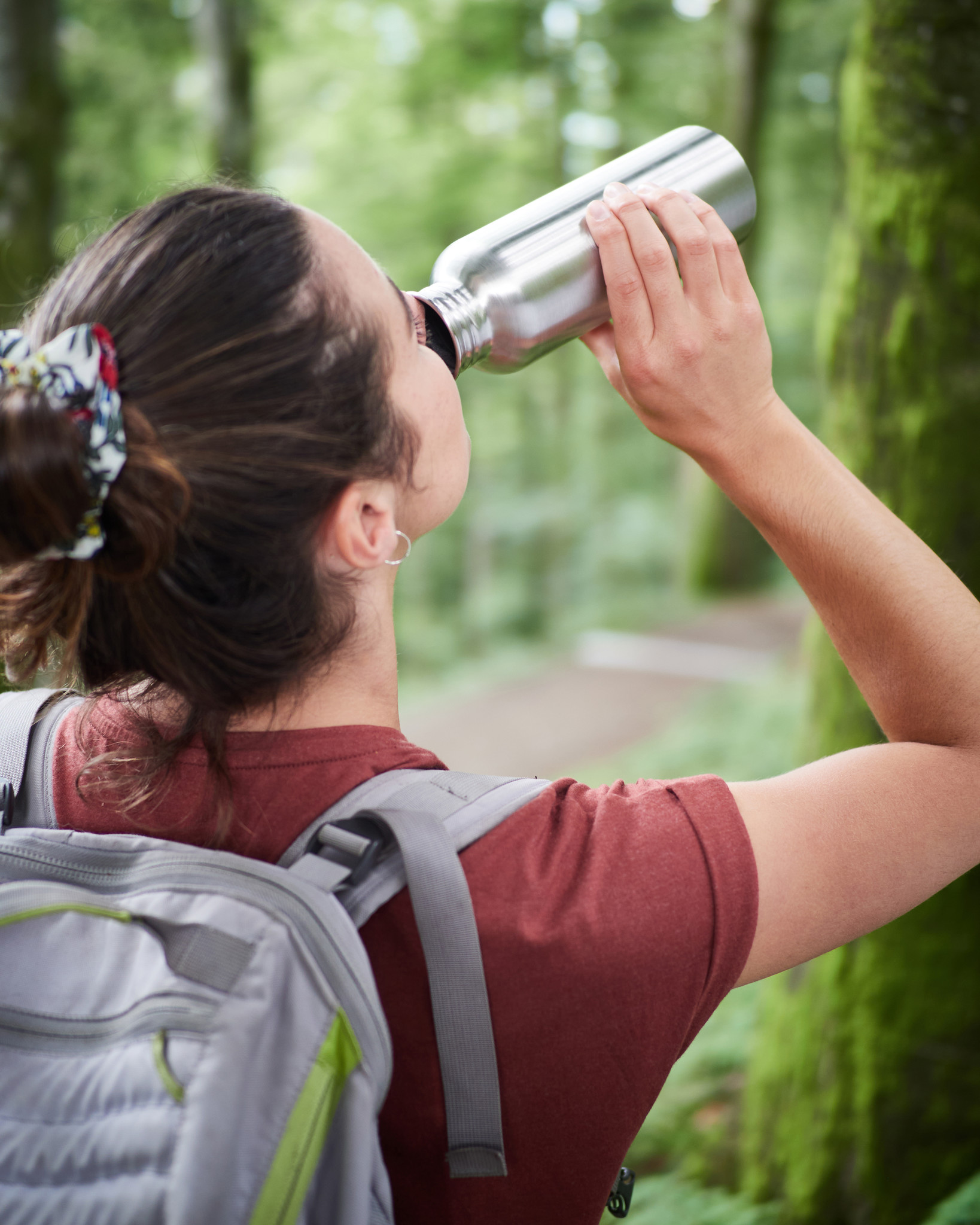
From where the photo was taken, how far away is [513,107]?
38.4 feet

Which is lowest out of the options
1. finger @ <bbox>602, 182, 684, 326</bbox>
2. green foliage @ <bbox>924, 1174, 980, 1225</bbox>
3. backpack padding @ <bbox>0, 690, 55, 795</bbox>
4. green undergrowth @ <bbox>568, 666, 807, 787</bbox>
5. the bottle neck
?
green undergrowth @ <bbox>568, 666, 807, 787</bbox>

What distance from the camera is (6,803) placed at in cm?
111

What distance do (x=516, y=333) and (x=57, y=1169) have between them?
40.9 inches

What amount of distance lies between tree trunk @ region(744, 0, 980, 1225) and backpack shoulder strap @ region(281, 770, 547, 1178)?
1.51 m

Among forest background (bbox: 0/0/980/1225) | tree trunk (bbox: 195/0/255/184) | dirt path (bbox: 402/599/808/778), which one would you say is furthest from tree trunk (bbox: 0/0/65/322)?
dirt path (bbox: 402/599/808/778)

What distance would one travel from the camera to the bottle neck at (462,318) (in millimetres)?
1250

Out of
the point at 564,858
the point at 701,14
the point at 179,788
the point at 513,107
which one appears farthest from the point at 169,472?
the point at 513,107

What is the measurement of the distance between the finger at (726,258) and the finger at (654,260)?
0.16ft

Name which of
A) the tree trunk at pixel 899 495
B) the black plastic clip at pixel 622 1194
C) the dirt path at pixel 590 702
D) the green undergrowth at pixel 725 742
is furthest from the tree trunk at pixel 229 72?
the black plastic clip at pixel 622 1194

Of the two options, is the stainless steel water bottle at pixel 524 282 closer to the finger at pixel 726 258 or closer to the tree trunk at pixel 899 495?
the finger at pixel 726 258

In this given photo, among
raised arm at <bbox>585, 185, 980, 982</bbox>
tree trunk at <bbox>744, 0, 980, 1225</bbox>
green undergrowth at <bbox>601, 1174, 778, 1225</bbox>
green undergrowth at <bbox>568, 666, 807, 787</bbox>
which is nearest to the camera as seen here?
raised arm at <bbox>585, 185, 980, 982</bbox>

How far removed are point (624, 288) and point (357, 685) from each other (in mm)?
566

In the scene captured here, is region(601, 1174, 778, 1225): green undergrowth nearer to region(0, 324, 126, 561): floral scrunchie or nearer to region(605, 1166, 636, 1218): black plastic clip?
region(605, 1166, 636, 1218): black plastic clip

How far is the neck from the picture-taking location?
3.53ft
